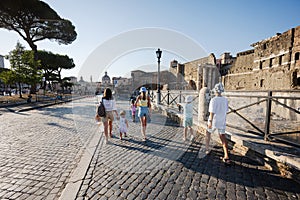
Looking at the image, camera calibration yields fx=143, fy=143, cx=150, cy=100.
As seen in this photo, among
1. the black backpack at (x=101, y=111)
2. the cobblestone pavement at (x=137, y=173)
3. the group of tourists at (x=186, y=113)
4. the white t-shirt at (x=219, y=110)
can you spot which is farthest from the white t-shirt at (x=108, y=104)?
the white t-shirt at (x=219, y=110)

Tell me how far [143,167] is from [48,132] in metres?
4.38

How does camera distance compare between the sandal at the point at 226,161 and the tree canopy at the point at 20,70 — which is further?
the tree canopy at the point at 20,70

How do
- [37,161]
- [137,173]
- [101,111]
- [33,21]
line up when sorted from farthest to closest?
[33,21] → [101,111] → [37,161] → [137,173]

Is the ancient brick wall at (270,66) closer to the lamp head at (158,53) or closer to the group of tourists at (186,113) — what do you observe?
Result: the lamp head at (158,53)

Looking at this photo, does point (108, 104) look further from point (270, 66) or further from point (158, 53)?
point (270, 66)

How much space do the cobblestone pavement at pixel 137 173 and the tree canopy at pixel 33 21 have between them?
25736mm

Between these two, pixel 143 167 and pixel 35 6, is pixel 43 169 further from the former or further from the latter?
pixel 35 6

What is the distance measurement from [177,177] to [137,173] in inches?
29.7

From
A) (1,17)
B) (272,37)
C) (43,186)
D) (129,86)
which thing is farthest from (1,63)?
(272,37)

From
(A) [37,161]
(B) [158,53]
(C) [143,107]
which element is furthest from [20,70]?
(C) [143,107]

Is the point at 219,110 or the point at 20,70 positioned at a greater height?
the point at 20,70

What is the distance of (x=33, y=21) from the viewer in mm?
22469

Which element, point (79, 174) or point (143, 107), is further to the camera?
point (143, 107)

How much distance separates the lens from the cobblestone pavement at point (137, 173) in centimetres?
221
